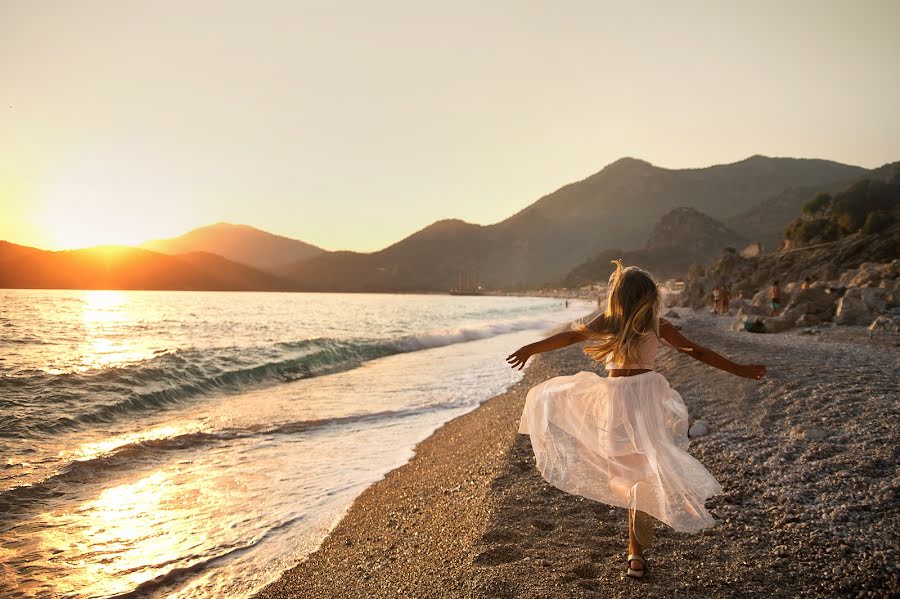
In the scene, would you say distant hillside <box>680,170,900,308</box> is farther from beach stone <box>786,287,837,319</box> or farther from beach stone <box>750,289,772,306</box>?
beach stone <box>786,287,837,319</box>

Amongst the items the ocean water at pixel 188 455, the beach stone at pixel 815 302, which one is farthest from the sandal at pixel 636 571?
the beach stone at pixel 815 302

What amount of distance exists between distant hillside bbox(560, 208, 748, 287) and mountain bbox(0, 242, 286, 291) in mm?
103303

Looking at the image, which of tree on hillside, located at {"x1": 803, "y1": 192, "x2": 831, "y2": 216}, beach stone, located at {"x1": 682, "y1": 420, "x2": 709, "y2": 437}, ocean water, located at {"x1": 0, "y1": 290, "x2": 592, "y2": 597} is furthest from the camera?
tree on hillside, located at {"x1": 803, "y1": 192, "x2": 831, "y2": 216}

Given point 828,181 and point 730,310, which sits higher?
point 828,181

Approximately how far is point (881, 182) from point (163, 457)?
62.1 m

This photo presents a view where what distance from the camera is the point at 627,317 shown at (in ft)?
11.0

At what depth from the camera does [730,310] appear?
30359 mm

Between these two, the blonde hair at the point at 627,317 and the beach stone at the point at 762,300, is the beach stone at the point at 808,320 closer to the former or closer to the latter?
the beach stone at the point at 762,300

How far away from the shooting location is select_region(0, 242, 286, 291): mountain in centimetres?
9038

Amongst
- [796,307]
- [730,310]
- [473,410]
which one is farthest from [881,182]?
[473,410]

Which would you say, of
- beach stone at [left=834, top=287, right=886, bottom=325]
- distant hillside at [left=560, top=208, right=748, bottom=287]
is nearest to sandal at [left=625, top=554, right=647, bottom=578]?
beach stone at [left=834, top=287, right=886, bottom=325]

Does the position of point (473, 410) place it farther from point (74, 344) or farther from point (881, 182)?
point (881, 182)

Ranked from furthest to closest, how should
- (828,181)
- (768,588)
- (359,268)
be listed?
(359,268)
(828,181)
(768,588)

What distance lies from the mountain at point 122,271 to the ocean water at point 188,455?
94.3 meters
